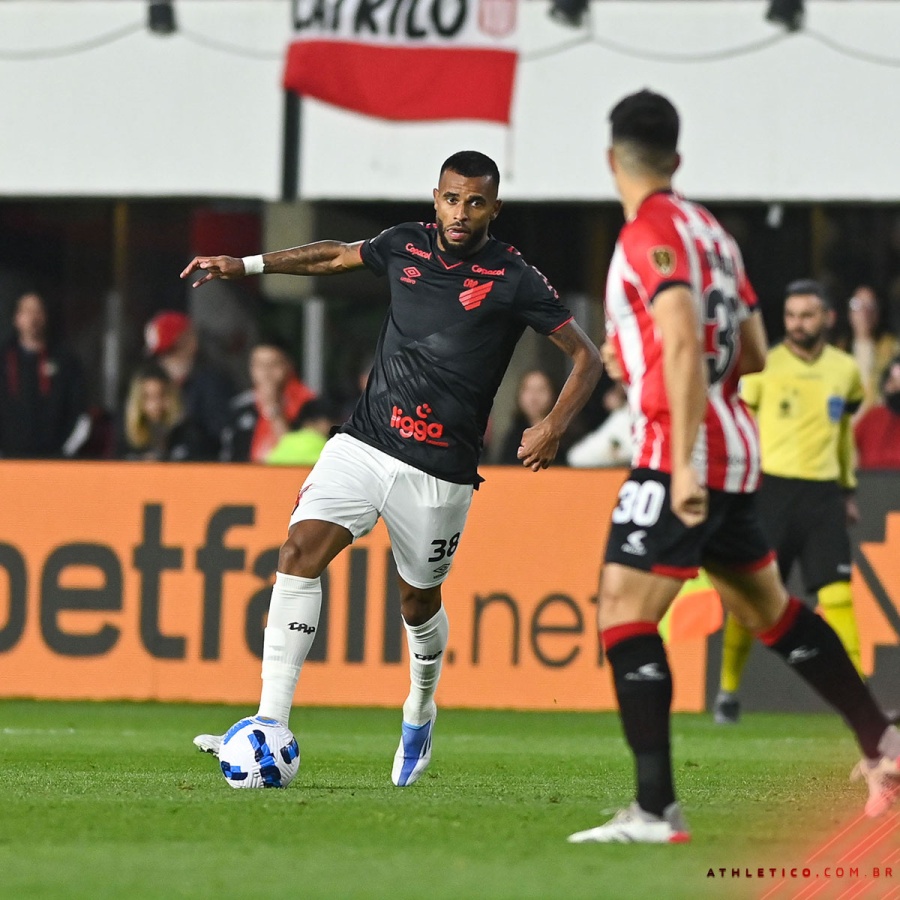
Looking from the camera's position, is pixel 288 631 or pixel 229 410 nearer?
pixel 288 631

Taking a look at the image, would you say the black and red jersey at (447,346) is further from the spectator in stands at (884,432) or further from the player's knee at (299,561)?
the spectator in stands at (884,432)

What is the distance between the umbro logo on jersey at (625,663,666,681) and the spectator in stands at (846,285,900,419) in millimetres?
9157

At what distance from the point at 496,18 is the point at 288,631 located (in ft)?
32.3

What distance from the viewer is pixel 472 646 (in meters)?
12.7

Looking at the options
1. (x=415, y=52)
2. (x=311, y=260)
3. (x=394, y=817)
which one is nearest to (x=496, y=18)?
(x=415, y=52)

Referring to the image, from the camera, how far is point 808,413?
39.1 feet

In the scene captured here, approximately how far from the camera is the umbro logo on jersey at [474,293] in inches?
305

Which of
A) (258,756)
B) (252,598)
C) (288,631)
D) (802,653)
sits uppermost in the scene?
(802,653)

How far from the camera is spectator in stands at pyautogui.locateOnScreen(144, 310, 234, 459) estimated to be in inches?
593

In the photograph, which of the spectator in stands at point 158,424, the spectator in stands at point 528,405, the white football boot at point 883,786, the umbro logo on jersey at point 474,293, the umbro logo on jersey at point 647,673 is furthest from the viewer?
the spectator in stands at point 158,424

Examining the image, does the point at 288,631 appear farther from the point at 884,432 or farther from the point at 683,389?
the point at 884,432

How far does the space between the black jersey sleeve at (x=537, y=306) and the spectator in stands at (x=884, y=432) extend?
6.51m

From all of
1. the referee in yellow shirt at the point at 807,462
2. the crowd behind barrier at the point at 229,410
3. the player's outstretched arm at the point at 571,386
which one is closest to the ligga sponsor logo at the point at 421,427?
the player's outstretched arm at the point at 571,386

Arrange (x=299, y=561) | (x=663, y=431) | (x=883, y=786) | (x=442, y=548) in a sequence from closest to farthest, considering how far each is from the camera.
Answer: (x=663, y=431) → (x=883, y=786) → (x=299, y=561) → (x=442, y=548)
